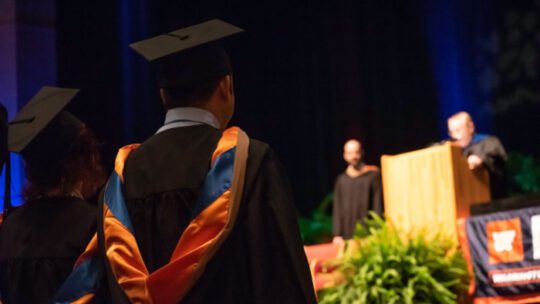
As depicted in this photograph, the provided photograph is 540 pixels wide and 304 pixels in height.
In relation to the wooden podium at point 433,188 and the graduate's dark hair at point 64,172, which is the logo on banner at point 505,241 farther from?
the graduate's dark hair at point 64,172

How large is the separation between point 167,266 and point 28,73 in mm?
4732

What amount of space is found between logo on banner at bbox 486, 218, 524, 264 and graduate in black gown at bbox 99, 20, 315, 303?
146 inches

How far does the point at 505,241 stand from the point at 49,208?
149 inches

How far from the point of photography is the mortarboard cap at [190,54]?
2.29m

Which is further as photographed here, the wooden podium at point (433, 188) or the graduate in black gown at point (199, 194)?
the wooden podium at point (433, 188)

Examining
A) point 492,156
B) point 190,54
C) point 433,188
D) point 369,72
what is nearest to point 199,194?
point 190,54

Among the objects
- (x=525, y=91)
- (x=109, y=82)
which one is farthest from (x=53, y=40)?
(x=525, y=91)

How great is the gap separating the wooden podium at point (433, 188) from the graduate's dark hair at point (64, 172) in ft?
13.0

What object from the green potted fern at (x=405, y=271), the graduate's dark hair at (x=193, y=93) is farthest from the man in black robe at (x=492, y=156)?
the graduate's dark hair at (x=193, y=93)

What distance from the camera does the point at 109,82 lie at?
8.12 metres

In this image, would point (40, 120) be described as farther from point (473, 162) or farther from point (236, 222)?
point (473, 162)

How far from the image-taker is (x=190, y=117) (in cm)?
225

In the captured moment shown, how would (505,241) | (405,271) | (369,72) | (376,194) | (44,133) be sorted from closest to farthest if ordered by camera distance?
1. (44,133)
2. (505,241)
3. (405,271)
4. (376,194)
5. (369,72)

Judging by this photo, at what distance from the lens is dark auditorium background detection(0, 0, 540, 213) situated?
10102mm
